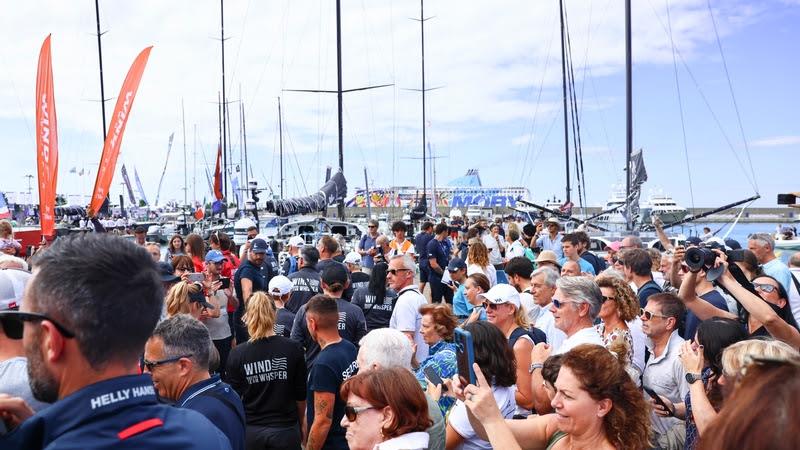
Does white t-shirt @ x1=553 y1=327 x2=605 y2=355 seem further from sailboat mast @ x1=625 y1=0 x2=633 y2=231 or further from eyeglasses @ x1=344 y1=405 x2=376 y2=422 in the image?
sailboat mast @ x1=625 y1=0 x2=633 y2=231

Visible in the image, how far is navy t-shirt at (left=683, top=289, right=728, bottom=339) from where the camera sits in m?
5.15

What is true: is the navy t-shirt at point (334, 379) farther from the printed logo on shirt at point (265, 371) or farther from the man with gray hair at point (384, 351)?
the man with gray hair at point (384, 351)

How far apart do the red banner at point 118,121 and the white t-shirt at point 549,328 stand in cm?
831

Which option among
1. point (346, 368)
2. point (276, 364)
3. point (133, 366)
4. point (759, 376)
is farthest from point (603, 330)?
point (133, 366)

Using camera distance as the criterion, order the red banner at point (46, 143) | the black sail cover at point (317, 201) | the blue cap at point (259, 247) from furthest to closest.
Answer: the black sail cover at point (317, 201) → the red banner at point (46, 143) → the blue cap at point (259, 247)

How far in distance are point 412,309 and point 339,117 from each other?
13968 millimetres

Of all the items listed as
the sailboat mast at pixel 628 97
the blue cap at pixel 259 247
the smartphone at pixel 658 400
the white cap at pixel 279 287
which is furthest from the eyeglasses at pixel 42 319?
the sailboat mast at pixel 628 97

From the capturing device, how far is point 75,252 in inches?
63.9

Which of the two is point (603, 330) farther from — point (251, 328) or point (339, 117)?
point (339, 117)

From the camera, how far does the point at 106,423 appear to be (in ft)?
4.87

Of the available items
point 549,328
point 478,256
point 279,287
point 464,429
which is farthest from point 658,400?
point 478,256

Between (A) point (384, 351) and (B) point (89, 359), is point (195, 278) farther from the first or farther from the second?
(B) point (89, 359)

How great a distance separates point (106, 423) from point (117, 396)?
0.22 feet

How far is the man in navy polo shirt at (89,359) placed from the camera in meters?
1.47
